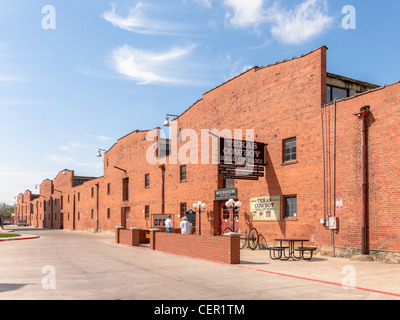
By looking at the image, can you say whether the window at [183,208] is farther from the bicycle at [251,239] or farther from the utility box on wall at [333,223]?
the utility box on wall at [333,223]

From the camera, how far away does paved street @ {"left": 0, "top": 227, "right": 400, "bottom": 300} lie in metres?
9.00

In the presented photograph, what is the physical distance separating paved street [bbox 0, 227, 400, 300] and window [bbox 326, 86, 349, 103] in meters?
7.92

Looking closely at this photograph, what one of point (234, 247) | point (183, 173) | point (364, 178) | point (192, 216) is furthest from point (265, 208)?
point (183, 173)

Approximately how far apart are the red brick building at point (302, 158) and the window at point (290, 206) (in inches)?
1.9

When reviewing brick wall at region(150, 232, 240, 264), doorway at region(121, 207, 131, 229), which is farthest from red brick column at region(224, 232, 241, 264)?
doorway at region(121, 207, 131, 229)

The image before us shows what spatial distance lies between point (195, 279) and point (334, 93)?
12.9 meters

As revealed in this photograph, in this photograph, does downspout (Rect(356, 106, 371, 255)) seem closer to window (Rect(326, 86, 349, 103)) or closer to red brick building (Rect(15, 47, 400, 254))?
red brick building (Rect(15, 47, 400, 254))

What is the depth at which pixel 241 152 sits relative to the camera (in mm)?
21016

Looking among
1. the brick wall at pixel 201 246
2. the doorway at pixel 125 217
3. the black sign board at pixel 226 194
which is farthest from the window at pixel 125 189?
the brick wall at pixel 201 246

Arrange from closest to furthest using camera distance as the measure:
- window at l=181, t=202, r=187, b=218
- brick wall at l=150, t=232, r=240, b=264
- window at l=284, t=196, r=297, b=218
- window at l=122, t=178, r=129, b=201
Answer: brick wall at l=150, t=232, r=240, b=264
window at l=284, t=196, r=297, b=218
window at l=181, t=202, r=187, b=218
window at l=122, t=178, r=129, b=201

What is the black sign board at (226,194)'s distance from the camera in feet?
79.3

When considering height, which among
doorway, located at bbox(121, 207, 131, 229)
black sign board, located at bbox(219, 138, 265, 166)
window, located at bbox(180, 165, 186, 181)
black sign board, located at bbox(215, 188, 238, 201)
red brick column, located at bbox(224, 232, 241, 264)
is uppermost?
black sign board, located at bbox(219, 138, 265, 166)
